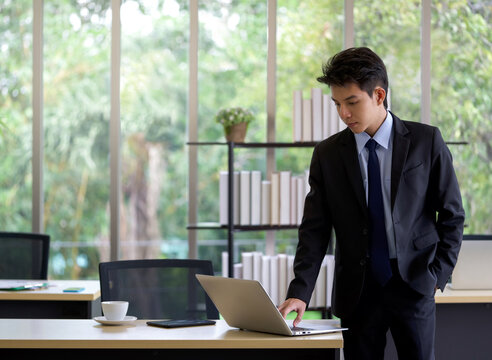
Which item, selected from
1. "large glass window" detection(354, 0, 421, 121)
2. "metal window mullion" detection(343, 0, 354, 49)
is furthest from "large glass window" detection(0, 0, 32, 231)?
"large glass window" detection(354, 0, 421, 121)

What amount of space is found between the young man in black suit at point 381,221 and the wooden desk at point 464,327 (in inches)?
43.8

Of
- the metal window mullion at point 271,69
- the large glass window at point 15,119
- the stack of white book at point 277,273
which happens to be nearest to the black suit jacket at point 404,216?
the stack of white book at point 277,273

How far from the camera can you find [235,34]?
5219 millimetres

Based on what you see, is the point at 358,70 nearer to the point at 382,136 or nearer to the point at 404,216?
the point at 382,136

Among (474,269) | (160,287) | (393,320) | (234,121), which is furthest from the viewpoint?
(234,121)

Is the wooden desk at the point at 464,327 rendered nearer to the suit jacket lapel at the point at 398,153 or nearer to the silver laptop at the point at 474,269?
the silver laptop at the point at 474,269

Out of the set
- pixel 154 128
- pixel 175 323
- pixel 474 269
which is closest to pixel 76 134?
pixel 154 128

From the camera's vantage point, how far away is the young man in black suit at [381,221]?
238cm

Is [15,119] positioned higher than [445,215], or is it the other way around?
[15,119]

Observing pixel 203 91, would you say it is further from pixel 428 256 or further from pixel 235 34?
pixel 428 256

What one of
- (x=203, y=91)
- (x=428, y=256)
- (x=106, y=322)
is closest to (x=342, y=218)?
(x=428, y=256)

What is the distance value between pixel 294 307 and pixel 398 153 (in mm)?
588

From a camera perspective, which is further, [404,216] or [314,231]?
[314,231]

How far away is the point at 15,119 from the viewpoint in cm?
517
